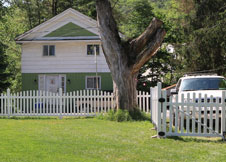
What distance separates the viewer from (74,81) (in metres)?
27.8

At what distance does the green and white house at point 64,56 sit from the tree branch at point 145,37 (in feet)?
39.3

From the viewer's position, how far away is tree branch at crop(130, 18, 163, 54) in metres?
14.9

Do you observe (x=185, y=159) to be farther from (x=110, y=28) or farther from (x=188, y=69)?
(x=188, y=69)

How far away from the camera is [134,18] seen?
33.0 m

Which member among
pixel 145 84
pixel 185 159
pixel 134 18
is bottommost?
pixel 185 159

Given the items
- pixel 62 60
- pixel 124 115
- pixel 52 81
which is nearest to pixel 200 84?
pixel 124 115

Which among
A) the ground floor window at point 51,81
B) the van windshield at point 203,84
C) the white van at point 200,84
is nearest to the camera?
the white van at point 200,84

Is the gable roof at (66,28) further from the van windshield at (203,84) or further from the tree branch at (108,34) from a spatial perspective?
the van windshield at (203,84)

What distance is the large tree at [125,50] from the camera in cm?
1499

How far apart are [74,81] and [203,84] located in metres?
15.2

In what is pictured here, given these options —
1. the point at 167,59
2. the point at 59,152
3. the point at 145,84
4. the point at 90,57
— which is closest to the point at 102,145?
the point at 59,152

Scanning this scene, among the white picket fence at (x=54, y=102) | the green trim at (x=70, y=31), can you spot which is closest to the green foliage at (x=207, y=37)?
the green trim at (x=70, y=31)

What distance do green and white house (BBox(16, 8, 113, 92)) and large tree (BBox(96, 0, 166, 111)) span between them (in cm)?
1154

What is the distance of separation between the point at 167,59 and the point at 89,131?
2179 cm
